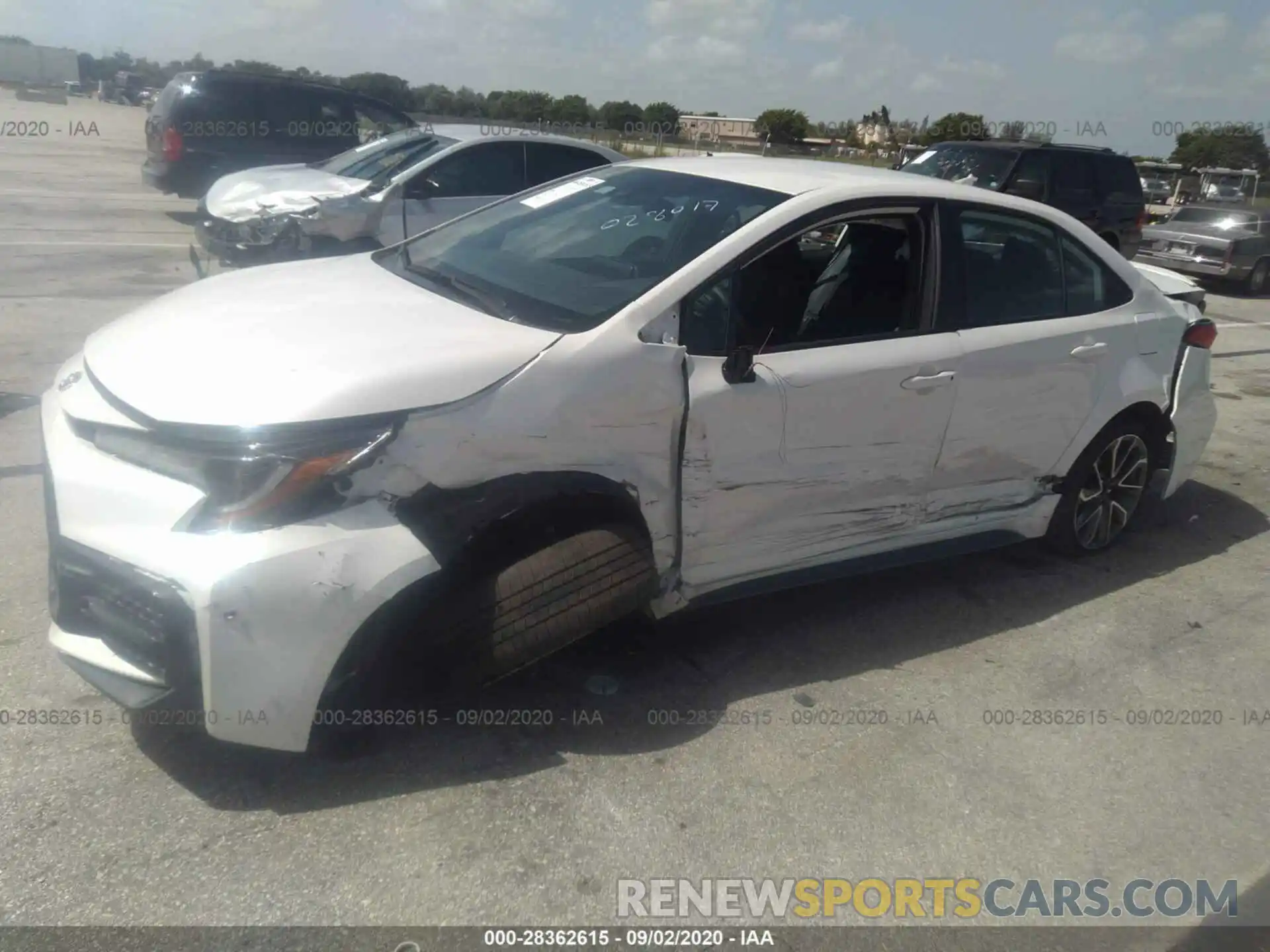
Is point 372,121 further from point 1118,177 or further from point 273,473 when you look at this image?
point 273,473

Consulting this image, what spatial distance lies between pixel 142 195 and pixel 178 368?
1567cm

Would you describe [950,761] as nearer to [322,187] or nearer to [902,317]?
[902,317]

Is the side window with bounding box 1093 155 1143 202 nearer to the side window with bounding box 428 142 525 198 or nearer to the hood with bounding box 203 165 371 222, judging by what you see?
the side window with bounding box 428 142 525 198

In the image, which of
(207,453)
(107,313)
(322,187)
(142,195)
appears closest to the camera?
(207,453)

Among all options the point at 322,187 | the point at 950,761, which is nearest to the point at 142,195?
the point at 322,187

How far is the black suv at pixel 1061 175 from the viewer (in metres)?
12.2

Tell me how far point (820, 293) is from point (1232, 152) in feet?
121

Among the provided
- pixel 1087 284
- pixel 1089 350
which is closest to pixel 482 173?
pixel 1087 284

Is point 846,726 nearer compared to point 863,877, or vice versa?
point 863,877

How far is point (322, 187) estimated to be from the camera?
8930 millimetres

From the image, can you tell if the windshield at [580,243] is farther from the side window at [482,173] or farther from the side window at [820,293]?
the side window at [482,173]

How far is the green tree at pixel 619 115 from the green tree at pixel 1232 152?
54.2 feet

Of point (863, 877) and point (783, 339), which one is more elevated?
point (783, 339)

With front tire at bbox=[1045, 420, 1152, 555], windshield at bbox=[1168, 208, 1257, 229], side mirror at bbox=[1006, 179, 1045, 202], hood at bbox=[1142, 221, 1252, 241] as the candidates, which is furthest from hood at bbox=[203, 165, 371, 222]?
windshield at bbox=[1168, 208, 1257, 229]
